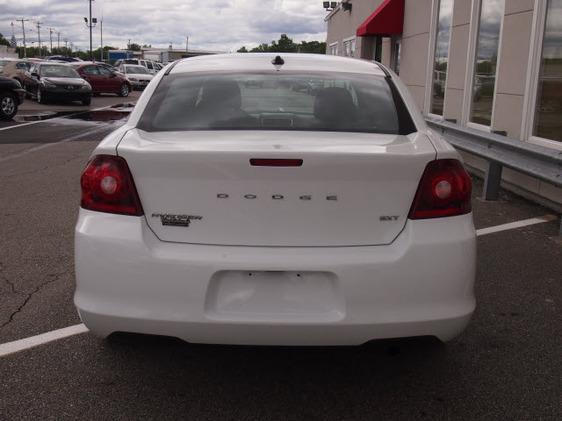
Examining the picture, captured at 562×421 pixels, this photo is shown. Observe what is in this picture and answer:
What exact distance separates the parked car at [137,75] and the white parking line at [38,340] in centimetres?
3642

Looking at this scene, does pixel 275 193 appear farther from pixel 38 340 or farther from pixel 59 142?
pixel 59 142

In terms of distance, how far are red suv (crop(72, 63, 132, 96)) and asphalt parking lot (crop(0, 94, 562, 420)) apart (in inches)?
1070

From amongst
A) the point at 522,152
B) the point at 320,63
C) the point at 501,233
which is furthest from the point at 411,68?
the point at 320,63

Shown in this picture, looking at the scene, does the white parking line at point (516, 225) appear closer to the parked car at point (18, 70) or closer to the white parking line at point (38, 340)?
the white parking line at point (38, 340)

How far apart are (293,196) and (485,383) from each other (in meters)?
1.41

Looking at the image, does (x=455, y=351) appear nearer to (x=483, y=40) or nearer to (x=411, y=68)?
(x=483, y=40)

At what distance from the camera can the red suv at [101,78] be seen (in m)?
30.3

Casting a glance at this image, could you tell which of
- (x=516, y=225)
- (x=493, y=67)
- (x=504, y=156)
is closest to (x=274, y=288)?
(x=516, y=225)

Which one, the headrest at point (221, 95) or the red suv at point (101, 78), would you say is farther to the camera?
the red suv at point (101, 78)

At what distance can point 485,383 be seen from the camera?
3232mm

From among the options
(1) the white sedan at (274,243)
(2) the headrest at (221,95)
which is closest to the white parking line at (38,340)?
(1) the white sedan at (274,243)

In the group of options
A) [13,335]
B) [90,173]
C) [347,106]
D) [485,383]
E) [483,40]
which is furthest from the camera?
[483,40]

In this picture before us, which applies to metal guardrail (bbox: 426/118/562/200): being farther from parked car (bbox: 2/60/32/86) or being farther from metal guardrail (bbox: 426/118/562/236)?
parked car (bbox: 2/60/32/86)

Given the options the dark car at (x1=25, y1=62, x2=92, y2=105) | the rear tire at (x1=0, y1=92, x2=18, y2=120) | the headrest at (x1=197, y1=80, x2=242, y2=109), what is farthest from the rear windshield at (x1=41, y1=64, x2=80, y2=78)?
the headrest at (x1=197, y1=80, x2=242, y2=109)
